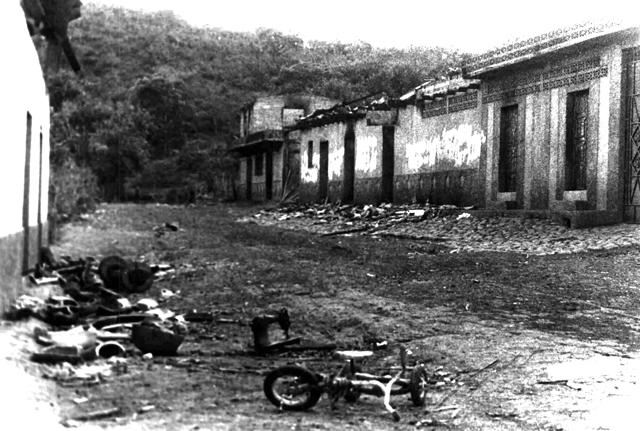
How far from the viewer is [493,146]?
66.5 feet

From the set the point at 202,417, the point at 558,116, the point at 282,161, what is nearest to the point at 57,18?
the point at 202,417

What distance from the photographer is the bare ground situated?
4.65 m

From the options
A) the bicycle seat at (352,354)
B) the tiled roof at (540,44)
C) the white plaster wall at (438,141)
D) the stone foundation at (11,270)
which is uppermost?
the tiled roof at (540,44)

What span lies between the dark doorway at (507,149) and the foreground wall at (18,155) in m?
12.7

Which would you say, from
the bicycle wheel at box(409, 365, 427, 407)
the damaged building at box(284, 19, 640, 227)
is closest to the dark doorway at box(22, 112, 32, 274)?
the bicycle wheel at box(409, 365, 427, 407)

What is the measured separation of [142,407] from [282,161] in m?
35.0

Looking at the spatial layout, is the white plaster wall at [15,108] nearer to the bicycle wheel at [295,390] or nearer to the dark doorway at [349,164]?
the bicycle wheel at [295,390]

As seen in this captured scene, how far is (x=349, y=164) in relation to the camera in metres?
29.8

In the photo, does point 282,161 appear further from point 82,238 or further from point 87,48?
point 87,48

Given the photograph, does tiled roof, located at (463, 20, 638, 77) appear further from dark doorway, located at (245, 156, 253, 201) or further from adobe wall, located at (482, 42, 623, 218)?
dark doorway, located at (245, 156, 253, 201)

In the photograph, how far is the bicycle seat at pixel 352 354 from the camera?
6.31 m

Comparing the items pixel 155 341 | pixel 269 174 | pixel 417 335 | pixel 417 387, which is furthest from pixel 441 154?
pixel 269 174

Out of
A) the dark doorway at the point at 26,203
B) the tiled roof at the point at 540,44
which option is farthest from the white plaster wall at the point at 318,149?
the dark doorway at the point at 26,203

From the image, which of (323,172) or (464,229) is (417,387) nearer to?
(464,229)
